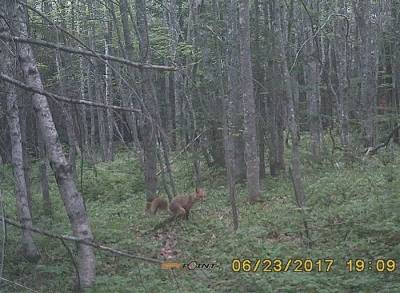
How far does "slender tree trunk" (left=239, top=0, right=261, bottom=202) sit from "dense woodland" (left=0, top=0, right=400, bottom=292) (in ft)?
0.12

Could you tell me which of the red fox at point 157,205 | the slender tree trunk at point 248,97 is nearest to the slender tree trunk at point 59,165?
the red fox at point 157,205

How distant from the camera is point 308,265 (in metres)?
7.65

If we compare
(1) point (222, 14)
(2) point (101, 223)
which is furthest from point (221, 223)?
(1) point (222, 14)

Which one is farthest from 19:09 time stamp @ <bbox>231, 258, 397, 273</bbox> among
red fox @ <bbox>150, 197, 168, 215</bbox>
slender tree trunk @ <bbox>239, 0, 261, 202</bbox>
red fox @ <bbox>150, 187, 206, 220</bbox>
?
slender tree trunk @ <bbox>239, 0, 261, 202</bbox>

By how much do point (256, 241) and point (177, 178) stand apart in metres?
10.0

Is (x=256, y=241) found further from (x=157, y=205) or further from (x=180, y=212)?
(x=157, y=205)

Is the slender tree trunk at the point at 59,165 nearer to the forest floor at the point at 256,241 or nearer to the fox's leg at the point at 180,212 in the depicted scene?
the forest floor at the point at 256,241

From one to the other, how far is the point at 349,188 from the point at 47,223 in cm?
712

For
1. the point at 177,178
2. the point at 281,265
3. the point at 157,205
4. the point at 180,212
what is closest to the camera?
the point at 281,265

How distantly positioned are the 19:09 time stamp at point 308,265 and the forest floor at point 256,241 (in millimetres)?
29

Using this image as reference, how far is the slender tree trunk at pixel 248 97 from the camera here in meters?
13.7

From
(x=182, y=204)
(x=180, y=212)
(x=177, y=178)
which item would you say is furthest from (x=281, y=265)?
(x=177, y=178)

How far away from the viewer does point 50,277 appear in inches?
353

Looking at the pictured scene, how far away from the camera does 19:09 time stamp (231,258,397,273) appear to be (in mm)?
6957
